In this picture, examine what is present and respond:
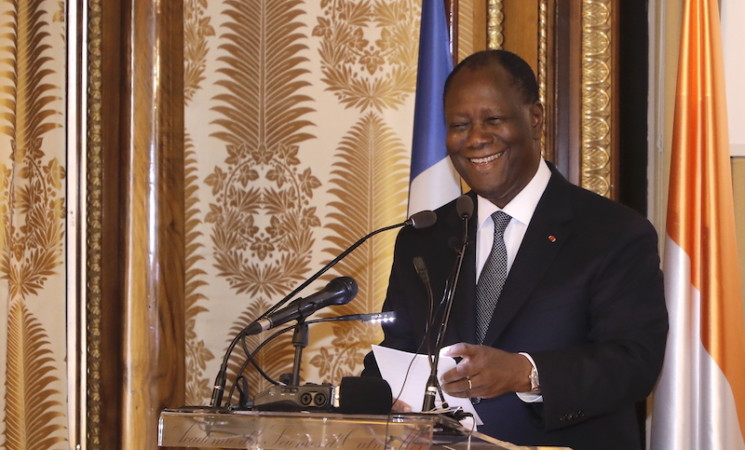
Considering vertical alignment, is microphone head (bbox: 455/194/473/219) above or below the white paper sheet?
above

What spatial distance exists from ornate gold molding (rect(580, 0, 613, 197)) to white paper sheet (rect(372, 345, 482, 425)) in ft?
5.46

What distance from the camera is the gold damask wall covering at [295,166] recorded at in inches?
160

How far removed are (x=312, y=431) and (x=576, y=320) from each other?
0.94 m

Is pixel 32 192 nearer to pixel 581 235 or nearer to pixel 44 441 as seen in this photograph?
pixel 44 441

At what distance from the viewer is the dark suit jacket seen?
91.7 inches

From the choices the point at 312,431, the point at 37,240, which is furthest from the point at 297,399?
the point at 37,240

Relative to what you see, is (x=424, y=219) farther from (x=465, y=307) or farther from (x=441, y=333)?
(x=465, y=307)

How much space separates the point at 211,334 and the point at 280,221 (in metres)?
0.56

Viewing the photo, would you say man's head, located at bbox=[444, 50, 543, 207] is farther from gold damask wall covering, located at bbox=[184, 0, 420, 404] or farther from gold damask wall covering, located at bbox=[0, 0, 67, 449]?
gold damask wall covering, located at bbox=[0, 0, 67, 449]

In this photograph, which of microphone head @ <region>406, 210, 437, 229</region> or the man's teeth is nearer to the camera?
microphone head @ <region>406, 210, 437, 229</region>

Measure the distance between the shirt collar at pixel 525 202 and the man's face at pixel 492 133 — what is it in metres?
0.02

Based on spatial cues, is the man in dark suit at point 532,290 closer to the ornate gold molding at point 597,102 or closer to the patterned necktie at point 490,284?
the patterned necktie at point 490,284

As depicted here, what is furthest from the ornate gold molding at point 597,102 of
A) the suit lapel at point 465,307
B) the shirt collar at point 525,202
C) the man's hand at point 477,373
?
the man's hand at point 477,373

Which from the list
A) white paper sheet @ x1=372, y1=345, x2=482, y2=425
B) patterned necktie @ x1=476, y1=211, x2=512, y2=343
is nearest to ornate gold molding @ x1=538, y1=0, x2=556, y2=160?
patterned necktie @ x1=476, y1=211, x2=512, y2=343
